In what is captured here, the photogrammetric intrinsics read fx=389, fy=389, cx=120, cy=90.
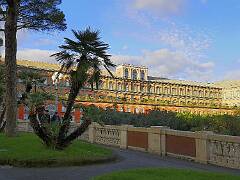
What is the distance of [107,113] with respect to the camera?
1253 inches

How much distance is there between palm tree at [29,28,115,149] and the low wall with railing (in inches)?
147

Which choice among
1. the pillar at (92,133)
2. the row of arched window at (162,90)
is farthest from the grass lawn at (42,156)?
the row of arched window at (162,90)

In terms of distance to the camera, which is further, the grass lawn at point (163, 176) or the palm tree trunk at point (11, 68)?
the palm tree trunk at point (11, 68)

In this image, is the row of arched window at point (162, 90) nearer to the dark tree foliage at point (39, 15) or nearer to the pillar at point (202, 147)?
the dark tree foliage at point (39, 15)

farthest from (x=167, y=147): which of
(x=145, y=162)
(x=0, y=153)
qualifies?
(x=0, y=153)

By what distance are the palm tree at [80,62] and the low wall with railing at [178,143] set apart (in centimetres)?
374

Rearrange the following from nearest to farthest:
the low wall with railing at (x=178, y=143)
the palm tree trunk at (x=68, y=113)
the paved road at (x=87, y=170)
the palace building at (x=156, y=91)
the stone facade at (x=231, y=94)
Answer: the paved road at (x=87, y=170) < the low wall with railing at (x=178, y=143) < the palm tree trunk at (x=68, y=113) < the palace building at (x=156, y=91) < the stone facade at (x=231, y=94)

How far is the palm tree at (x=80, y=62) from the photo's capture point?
14789mm

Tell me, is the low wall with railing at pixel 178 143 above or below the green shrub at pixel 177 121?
below

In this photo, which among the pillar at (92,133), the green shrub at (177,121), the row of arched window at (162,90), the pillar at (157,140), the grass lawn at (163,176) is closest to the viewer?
the grass lawn at (163,176)

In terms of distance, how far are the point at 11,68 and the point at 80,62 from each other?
5.71 m

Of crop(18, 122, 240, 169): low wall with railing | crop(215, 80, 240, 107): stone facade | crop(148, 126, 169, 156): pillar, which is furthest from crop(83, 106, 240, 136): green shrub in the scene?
crop(215, 80, 240, 107): stone facade

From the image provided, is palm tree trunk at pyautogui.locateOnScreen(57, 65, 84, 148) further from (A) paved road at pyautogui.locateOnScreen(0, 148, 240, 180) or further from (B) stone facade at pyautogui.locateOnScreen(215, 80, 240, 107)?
(B) stone facade at pyautogui.locateOnScreen(215, 80, 240, 107)

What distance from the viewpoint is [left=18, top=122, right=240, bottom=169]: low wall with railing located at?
12922 mm
